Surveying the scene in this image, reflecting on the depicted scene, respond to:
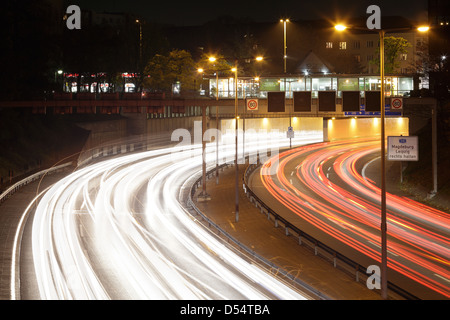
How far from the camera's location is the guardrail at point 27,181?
1496 inches

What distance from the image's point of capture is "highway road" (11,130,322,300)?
18672mm

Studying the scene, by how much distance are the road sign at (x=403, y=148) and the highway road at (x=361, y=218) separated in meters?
3.91

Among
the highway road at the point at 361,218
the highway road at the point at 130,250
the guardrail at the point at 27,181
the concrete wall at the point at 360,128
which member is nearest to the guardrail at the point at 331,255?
the highway road at the point at 361,218

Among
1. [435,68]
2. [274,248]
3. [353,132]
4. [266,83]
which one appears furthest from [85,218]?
[353,132]

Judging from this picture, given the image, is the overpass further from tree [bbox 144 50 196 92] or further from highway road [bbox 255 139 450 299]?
tree [bbox 144 50 196 92]

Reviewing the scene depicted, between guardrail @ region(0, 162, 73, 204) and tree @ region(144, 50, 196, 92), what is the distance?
127 feet

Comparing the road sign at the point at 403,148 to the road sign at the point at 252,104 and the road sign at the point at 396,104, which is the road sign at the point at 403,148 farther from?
the road sign at the point at 252,104

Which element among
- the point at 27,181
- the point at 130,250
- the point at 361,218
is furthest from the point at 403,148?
the point at 27,181

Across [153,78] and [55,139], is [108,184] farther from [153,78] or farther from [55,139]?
[153,78]

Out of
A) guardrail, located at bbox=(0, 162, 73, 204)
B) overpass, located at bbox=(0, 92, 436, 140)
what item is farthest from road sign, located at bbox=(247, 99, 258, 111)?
guardrail, located at bbox=(0, 162, 73, 204)

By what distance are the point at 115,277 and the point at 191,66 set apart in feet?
246

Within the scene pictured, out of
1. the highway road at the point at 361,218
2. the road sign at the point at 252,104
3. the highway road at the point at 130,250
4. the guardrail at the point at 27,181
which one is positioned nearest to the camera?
the highway road at the point at 130,250

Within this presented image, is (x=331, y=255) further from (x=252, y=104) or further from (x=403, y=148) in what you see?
(x=252, y=104)

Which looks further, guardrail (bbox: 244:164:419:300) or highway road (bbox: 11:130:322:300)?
highway road (bbox: 11:130:322:300)
